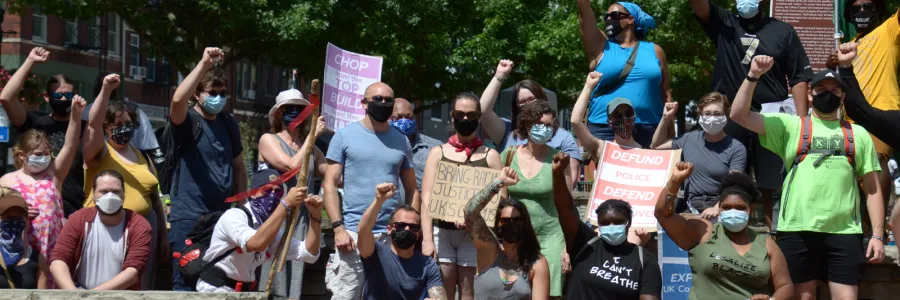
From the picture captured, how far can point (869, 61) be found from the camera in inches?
373

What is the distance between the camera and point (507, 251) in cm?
774

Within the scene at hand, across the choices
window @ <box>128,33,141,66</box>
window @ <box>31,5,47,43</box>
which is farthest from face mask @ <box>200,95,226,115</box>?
window @ <box>128,33,141,66</box>

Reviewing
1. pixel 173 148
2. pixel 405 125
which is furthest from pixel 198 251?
pixel 405 125

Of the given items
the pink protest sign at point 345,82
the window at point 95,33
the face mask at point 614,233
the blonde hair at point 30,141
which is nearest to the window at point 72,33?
the window at point 95,33

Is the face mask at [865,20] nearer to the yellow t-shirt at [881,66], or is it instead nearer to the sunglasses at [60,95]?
the yellow t-shirt at [881,66]

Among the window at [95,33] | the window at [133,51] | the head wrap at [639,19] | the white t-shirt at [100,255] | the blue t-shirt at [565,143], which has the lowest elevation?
the window at [133,51]

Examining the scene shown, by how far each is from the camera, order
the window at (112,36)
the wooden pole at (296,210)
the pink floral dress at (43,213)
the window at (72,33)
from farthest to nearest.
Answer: the window at (112,36) < the window at (72,33) < the pink floral dress at (43,213) < the wooden pole at (296,210)

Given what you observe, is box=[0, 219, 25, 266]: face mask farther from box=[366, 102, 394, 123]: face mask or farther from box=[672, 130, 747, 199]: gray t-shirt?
box=[672, 130, 747, 199]: gray t-shirt

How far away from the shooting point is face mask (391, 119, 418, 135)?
31.4 feet

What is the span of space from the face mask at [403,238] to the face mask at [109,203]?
1.75m

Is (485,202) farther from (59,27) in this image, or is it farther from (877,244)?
Result: (59,27)

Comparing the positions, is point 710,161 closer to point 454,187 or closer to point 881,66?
point 881,66

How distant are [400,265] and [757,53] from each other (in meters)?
3.17

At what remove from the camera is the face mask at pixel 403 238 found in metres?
8.02
